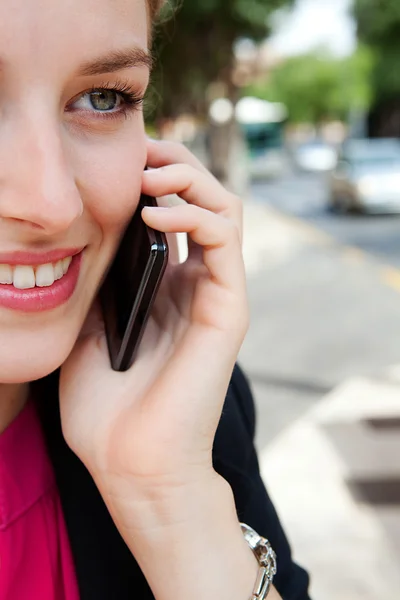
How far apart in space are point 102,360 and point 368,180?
13.2m

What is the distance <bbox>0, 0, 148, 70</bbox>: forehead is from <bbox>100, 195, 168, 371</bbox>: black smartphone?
1.04ft

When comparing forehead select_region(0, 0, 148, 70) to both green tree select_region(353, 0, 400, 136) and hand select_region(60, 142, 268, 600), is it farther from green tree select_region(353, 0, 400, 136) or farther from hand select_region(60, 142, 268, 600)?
green tree select_region(353, 0, 400, 136)

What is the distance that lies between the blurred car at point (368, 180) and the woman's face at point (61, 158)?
514 inches

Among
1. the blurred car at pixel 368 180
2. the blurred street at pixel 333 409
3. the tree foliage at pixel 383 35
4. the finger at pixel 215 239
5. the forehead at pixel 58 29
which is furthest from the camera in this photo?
the tree foliage at pixel 383 35

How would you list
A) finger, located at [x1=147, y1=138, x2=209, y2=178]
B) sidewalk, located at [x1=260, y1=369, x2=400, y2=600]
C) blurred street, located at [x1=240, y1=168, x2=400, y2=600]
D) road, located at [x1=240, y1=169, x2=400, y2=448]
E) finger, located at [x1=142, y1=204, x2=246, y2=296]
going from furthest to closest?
road, located at [x1=240, y1=169, x2=400, y2=448], blurred street, located at [x1=240, y1=168, x2=400, y2=600], sidewalk, located at [x1=260, y1=369, x2=400, y2=600], finger, located at [x1=147, y1=138, x2=209, y2=178], finger, located at [x1=142, y1=204, x2=246, y2=296]

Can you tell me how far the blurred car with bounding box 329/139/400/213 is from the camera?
45.0 ft

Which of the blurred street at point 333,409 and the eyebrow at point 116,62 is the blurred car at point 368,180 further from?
the eyebrow at point 116,62

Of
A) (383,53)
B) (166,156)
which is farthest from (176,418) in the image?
(383,53)

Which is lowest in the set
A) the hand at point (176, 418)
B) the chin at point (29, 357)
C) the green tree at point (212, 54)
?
the hand at point (176, 418)

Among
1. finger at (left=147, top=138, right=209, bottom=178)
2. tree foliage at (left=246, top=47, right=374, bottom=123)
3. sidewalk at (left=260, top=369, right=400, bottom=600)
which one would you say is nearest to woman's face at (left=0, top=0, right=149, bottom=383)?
finger at (left=147, top=138, right=209, bottom=178)

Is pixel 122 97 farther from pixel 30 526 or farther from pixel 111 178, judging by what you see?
pixel 30 526

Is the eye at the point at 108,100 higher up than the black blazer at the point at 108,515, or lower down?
higher up

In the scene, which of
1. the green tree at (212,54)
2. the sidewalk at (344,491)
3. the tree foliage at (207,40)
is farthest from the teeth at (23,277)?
the tree foliage at (207,40)

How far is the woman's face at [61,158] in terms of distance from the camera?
0.96m
